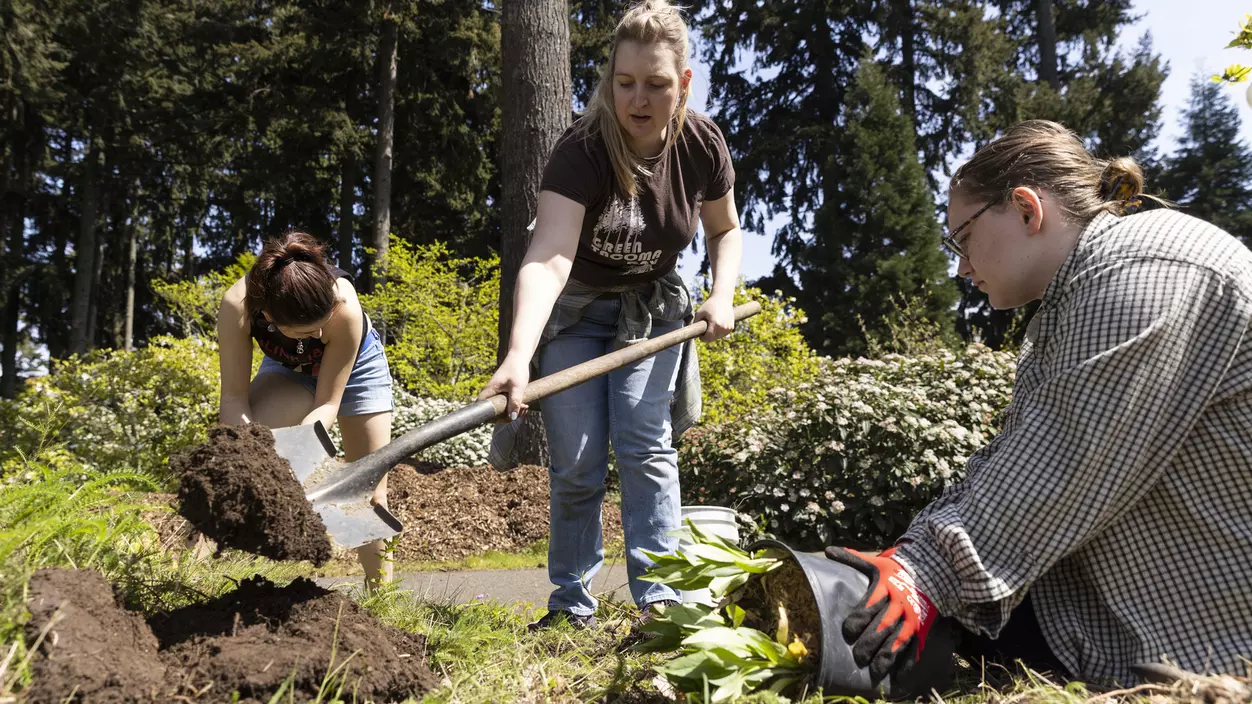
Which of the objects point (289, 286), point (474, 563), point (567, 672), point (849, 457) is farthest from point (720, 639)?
point (849, 457)

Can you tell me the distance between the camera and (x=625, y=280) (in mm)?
2834

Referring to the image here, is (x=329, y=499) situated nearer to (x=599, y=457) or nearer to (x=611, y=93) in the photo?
(x=599, y=457)

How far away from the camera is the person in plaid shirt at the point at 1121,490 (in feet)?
5.61

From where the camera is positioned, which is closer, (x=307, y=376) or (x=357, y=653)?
(x=357, y=653)

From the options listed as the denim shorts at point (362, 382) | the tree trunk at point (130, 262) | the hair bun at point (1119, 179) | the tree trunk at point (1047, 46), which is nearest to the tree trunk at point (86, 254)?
the tree trunk at point (130, 262)

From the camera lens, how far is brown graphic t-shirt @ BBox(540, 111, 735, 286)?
260cm

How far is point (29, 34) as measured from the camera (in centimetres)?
1742

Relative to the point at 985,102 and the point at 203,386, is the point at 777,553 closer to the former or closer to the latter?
the point at 203,386

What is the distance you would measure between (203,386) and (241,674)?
6.68 metres

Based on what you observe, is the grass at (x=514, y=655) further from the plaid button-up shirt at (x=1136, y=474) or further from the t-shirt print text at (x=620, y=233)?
the t-shirt print text at (x=620, y=233)

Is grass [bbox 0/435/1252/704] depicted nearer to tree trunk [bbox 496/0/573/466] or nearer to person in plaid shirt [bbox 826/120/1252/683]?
person in plaid shirt [bbox 826/120/1252/683]

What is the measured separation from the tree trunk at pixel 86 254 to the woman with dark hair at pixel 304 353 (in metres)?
18.7

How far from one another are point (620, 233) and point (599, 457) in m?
0.74

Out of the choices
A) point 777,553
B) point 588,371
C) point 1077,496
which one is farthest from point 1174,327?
point 588,371
